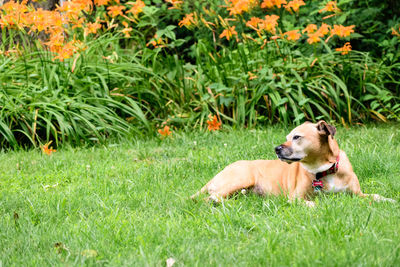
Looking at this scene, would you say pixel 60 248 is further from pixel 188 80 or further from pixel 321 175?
pixel 188 80

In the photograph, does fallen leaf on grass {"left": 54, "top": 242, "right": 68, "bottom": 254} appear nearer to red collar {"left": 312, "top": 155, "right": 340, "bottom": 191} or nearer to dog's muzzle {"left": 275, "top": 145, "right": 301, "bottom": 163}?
dog's muzzle {"left": 275, "top": 145, "right": 301, "bottom": 163}

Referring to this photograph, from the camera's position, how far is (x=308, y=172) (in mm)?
4207

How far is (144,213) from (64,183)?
141 centimetres

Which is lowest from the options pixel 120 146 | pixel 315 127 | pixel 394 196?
pixel 120 146

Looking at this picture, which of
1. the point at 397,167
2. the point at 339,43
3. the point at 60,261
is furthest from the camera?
the point at 339,43

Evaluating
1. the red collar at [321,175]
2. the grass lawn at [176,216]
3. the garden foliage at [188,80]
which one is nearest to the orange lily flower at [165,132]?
the garden foliage at [188,80]

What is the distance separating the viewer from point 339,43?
326 inches

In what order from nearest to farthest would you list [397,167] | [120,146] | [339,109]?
1. [397,167]
2. [120,146]
3. [339,109]

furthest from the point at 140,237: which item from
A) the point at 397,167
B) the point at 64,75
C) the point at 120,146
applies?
the point at 64,75

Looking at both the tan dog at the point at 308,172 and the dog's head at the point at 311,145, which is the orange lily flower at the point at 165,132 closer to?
the tan dog at the point at 308,172

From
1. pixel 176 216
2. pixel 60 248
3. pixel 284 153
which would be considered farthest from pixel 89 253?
pixel 284 153

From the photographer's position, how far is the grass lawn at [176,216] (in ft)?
9.43

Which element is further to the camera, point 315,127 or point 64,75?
point 64,75

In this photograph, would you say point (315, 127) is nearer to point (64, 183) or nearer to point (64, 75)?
point (64, 183)
